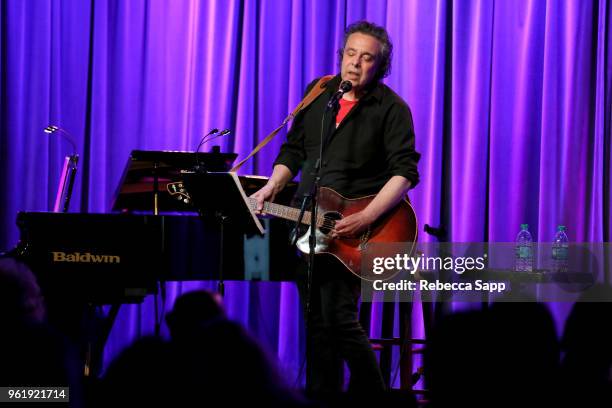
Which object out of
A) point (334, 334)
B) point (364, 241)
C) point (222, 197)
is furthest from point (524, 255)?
point (222, 197)

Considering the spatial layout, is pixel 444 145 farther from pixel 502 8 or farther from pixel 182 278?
pixel 182 278

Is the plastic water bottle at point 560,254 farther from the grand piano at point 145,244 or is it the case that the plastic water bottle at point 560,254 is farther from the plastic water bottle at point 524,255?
the grand piano at point 145,244

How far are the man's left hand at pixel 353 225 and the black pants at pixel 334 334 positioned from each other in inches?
6.0

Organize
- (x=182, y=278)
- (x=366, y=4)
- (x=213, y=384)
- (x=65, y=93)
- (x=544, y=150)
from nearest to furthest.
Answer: (x=213, y=384)
(x=182, y=278)
(x=544, y=150)
(x=366, y=4)
(x=65, y=93)

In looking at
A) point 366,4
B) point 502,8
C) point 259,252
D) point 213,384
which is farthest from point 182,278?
point 213,384

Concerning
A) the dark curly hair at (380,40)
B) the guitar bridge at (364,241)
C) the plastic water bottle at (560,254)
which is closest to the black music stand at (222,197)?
the guitar bridge at (364,241)

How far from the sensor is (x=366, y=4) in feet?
17.6

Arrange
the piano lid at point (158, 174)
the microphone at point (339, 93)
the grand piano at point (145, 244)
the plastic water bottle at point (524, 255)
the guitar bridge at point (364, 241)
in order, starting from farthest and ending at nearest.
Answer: the plastic water bottle at point (524, 255) < the piano lid at point (158, 174) < the grand piano at point (145, 244) < the guitar bridge at point (364, 241) < the microphone at point (339, 93)

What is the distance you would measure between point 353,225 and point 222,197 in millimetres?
665

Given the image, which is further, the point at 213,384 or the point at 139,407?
the point at 139,407

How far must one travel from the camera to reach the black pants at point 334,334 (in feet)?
11.7

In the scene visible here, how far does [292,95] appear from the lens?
5.45m

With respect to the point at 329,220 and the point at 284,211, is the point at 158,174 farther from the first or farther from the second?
the point at 329,220

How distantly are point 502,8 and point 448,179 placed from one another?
1.24 meters
